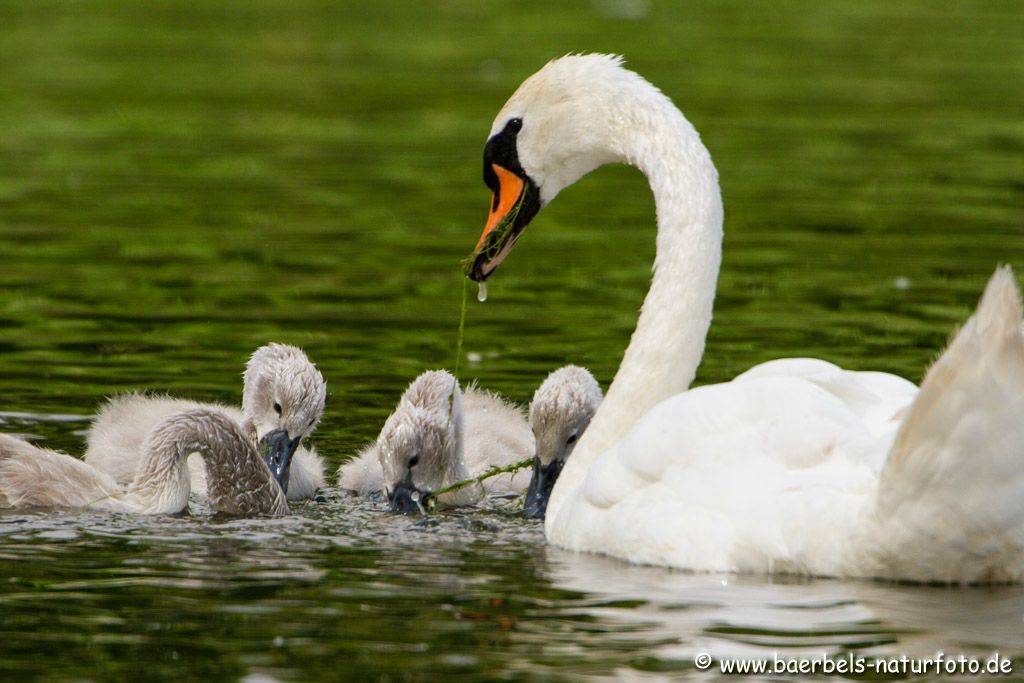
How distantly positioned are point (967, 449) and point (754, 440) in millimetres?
853

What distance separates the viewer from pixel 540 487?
30.5ft

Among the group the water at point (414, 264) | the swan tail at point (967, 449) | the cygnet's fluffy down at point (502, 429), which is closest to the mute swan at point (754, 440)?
the swan tail at point (967, 449)

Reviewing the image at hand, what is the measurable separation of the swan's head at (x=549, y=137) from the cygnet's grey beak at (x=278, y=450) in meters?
1.13

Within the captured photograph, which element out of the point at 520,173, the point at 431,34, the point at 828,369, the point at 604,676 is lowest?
the point at 604,676

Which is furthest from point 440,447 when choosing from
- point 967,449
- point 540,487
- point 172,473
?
point 967,449

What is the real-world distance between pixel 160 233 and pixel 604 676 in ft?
34.5

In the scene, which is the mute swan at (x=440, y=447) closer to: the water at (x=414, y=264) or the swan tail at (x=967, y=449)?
the water at (x=414, y=264)

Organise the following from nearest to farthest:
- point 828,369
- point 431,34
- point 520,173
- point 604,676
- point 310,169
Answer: point 604,676 < point 828,369 < point 520,173 < point 310,169 < point 431,34

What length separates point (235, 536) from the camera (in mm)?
8289

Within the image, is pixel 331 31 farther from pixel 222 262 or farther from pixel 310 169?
pixel 222 262

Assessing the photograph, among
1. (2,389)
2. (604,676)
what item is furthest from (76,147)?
(604,676)

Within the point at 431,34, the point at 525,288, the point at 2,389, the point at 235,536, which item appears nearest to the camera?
the point at 235,536

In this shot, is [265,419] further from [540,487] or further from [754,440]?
[754,440]

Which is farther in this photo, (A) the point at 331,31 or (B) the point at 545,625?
(A) the point at 331,31
